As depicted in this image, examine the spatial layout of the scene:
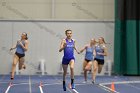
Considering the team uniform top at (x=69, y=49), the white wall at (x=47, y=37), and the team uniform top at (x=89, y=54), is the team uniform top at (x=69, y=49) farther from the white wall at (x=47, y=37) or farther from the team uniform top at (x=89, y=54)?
the white wall at (x=47, y=37)

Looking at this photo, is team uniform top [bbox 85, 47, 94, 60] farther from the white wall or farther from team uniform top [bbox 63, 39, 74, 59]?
the white wall

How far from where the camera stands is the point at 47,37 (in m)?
24.9

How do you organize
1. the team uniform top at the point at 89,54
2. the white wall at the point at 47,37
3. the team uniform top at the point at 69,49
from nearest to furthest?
the team uniform top at the point at 69,49, the team uniform top at the point at 89,54, the white wall at the point at 47,37

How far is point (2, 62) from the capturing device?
24.6 metres

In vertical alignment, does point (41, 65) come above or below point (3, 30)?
below

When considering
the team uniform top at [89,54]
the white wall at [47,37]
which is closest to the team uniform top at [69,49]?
the team uniform top at [89,54]

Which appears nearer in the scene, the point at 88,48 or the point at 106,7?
the point at 88,48

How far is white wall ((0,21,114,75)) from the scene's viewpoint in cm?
2467

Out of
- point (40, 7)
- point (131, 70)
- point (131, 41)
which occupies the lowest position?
point (131, 70)

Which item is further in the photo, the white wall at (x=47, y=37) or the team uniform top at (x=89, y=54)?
the white wall at (x=47, y=37)

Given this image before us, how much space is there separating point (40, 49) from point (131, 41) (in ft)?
18.0

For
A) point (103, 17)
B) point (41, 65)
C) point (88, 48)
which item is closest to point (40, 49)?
point (41, 65)

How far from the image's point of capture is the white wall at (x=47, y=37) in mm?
24672

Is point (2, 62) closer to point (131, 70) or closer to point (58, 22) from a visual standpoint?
point (58, 22)
